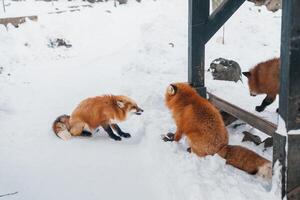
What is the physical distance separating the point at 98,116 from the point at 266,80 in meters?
2.57

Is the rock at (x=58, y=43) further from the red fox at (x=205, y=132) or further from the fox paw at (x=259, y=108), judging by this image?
the red fox at (x=205, y=132)

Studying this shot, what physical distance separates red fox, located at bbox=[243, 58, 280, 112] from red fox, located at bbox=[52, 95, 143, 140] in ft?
6.43

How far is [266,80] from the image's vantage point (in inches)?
238

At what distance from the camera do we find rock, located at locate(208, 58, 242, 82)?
833cm

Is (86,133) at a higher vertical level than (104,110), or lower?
lower

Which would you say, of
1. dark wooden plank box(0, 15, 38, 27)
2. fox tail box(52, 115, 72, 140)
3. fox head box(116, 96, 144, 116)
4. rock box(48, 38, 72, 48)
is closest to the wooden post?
fox head box(116, 96, 144, 116)

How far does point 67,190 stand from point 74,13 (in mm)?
12264

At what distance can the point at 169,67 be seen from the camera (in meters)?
9.08

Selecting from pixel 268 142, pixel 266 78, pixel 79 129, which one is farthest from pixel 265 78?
pixel 79 129

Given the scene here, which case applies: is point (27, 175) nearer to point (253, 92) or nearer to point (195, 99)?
point (195, 99)

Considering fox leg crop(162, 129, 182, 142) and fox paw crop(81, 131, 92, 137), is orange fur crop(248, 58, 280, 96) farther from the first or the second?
fox paw crop(81, 131, 92, 137)

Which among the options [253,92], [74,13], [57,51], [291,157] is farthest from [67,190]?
[74,13]

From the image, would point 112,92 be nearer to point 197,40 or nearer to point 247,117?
point 197,40

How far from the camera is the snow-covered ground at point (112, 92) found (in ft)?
12.8
